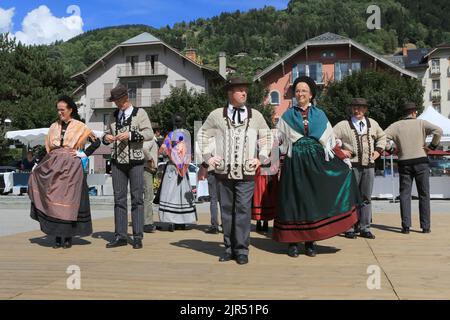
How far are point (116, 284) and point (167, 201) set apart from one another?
12.6 ft

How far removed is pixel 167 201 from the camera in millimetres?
7695

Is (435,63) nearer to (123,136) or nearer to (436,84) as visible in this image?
(436,84)

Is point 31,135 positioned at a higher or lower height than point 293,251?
higher

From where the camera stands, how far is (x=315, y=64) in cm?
4550

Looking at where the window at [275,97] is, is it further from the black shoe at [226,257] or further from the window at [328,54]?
the black shoe at [226,257]

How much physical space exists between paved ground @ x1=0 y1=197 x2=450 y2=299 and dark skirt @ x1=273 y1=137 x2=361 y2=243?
28cm

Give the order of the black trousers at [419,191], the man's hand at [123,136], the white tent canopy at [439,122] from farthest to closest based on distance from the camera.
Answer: the white tent canopy at [439,122]
the black trousers at [419,191]
the man's hand at [123,136]

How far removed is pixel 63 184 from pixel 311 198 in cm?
290

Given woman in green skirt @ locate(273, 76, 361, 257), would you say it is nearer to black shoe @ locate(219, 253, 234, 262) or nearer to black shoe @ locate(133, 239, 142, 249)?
black shoe @ locate(219, 253, 234, 262)

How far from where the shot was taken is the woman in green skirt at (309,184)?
5.09m

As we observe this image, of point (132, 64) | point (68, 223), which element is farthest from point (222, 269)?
point (132, 64)

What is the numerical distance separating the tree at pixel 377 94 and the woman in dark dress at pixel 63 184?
31.9 metres

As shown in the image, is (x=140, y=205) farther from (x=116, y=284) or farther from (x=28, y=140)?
(x=28, y=140)

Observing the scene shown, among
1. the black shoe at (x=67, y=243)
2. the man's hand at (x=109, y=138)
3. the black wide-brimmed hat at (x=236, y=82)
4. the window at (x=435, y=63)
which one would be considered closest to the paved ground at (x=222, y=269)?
the black shoe at (x=67, y=243)
